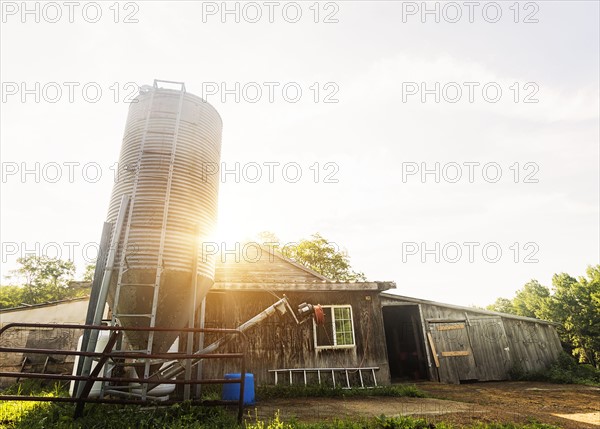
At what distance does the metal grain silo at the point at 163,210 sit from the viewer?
601 centimetres

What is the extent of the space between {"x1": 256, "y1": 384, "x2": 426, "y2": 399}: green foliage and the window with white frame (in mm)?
1487

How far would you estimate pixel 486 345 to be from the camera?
574 inches

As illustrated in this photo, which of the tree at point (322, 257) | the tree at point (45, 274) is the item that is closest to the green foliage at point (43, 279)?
the tree at point (45, 274)

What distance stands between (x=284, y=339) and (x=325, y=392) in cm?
209

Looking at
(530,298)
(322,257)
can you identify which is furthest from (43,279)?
(530,298)

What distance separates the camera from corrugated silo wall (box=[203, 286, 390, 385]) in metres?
10.4

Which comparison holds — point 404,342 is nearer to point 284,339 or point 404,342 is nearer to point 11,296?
point 284,339

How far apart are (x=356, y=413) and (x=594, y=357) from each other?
28.7 meters

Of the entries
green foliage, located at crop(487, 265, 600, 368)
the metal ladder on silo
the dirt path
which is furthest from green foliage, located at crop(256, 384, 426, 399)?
green foliage, located at crop(487, 265, 600, 368)

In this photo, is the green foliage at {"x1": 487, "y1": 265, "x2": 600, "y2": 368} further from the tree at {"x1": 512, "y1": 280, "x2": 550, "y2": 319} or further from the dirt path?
the dirt path

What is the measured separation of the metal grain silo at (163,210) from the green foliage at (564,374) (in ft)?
49.9

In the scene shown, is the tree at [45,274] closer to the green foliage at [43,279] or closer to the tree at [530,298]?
the green foliage at [43,279]

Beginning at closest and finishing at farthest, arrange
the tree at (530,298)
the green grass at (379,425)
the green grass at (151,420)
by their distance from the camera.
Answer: the green grass at (151,420), the green grass at (379,425), the tree at (530,298)

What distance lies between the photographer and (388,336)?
61.4 ft
